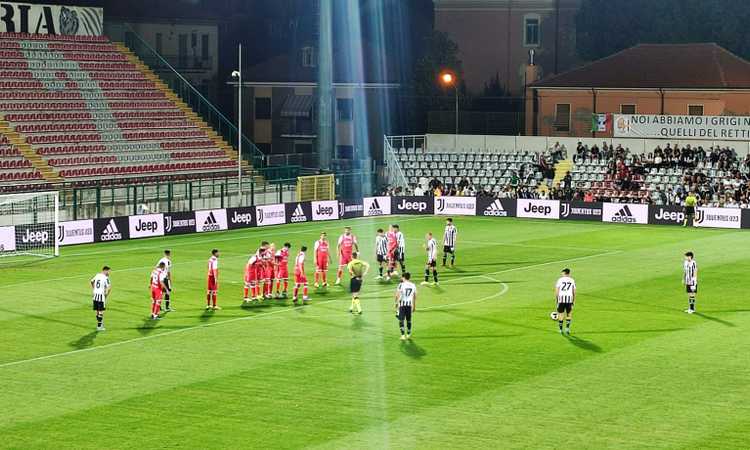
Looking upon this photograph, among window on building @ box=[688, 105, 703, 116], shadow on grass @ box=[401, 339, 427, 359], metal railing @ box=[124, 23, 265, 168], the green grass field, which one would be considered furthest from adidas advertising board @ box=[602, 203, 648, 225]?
shadow on grass @ box=[401, 339, 427, 359]

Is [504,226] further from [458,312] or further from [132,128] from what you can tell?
[458,312]

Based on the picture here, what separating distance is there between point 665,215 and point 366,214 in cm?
1628

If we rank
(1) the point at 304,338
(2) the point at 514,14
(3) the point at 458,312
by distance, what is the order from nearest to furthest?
(1) the point at 304,338 < (3) the point at 458,312 < (2) the point at 514,14

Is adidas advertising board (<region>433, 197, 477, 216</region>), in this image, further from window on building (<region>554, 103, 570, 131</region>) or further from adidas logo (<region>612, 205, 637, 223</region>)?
window on building (<region>554, 103, 570, 131</region>)

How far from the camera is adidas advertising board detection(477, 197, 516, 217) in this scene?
2768 inches

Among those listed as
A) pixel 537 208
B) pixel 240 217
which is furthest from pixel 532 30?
pixel 240 217

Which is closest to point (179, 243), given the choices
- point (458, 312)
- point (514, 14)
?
point (458, 312)

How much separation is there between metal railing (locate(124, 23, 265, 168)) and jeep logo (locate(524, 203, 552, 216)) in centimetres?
1845

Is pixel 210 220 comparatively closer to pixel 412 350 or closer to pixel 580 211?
pixel 580 211

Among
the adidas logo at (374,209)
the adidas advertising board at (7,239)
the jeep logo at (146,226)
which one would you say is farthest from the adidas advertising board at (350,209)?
the adidas advertising board at (7,239)

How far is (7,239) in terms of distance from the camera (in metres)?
50.4

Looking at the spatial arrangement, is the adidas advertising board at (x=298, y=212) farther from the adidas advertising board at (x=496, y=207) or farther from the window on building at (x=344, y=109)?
the window on building at (x=344, y=109)

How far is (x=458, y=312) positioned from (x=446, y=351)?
20.3 feet

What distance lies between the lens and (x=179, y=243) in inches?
2211
